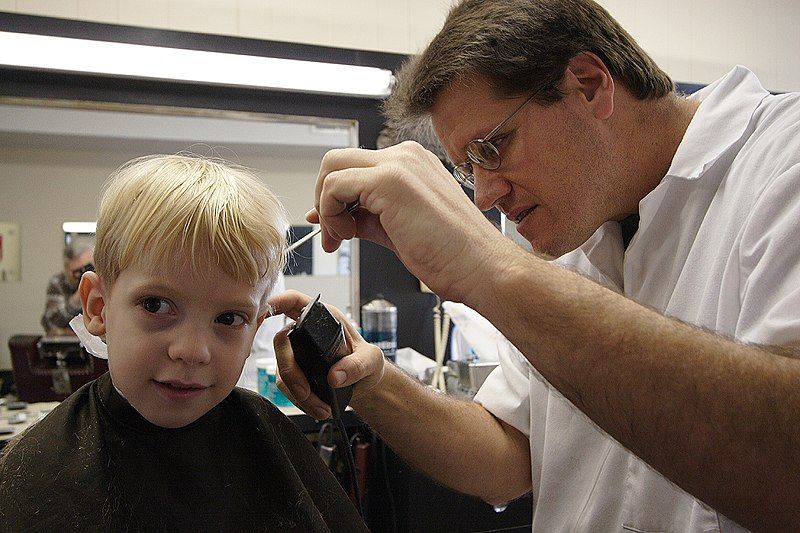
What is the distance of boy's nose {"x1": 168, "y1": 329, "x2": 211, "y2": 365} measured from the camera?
1019mm

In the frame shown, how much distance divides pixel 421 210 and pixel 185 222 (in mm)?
423

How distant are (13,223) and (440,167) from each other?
3132 mm

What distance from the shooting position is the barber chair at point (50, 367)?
2980mm

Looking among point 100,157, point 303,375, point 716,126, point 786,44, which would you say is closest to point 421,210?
point 303,375

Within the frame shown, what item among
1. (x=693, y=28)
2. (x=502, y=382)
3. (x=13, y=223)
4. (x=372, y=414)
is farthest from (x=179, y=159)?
(x=693, y=28)

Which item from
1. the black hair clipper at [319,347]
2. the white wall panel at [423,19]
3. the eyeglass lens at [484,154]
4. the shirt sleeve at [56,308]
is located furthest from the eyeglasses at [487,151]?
the shirt sleeve at [56,308]

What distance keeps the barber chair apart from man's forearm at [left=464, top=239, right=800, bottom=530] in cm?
257

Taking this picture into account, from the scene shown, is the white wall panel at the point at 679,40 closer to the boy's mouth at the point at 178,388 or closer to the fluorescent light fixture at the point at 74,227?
the fluorescent light fixture at the point at 74,227

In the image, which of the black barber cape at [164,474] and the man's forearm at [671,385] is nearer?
the man's forearm at [671,385]

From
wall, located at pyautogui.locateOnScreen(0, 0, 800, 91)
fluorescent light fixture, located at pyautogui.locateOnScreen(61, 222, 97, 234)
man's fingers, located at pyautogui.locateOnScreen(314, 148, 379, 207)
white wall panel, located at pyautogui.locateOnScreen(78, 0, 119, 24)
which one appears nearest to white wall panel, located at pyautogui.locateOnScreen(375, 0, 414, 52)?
wall, located at pyautogui.locateOnScreen(0, 0, 800, 91)

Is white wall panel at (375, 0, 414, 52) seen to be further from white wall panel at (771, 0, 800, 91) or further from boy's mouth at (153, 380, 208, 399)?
boy's mouth at (153, 380, 208, 399)

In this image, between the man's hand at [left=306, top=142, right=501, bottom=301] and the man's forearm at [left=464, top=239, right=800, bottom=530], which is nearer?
the man's forearm at [left=464, top=239, right=800, bottom=530]

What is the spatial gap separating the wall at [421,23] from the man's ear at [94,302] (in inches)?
93.0

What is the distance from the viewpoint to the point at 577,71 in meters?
1.40
